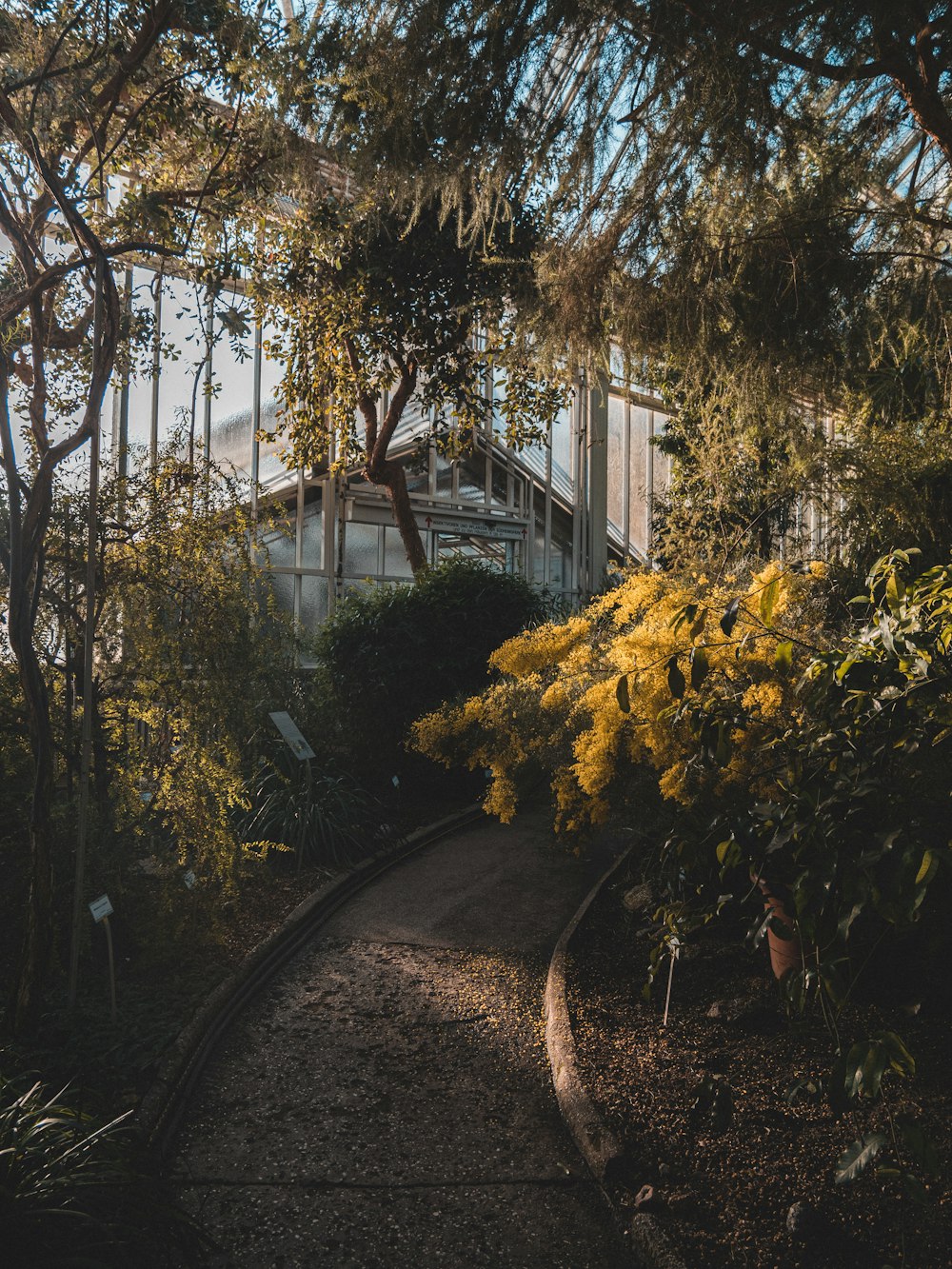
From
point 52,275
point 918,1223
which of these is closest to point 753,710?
point 918,1223

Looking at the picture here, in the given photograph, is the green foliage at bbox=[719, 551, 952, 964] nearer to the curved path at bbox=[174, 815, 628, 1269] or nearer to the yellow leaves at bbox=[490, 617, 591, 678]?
the curved path at bbox=[174, 815, 628, 1269]

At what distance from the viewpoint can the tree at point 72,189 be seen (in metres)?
3.12

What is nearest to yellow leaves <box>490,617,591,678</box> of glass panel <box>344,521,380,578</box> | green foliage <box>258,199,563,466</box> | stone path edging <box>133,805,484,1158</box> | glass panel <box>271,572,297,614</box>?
stone path edging <box>133,805,484,1158</box>

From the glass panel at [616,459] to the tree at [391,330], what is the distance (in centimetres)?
405

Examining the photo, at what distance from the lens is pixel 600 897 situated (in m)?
5.07

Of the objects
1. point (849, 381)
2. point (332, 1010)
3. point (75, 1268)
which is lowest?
point (332, 1010)

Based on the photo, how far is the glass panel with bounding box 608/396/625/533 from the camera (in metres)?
13.0

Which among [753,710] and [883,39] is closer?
[883,39]

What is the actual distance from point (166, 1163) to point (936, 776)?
92.8 inches

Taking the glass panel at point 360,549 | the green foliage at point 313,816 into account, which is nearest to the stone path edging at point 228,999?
the green foliage at point 313,816

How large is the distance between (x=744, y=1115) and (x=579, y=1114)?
1.62 ft

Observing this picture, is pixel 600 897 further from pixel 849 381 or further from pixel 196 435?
pixel 196 435

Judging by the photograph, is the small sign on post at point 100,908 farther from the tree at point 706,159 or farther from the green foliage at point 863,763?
the tree at point 706,159

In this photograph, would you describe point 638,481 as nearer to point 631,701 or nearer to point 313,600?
point 313,600
